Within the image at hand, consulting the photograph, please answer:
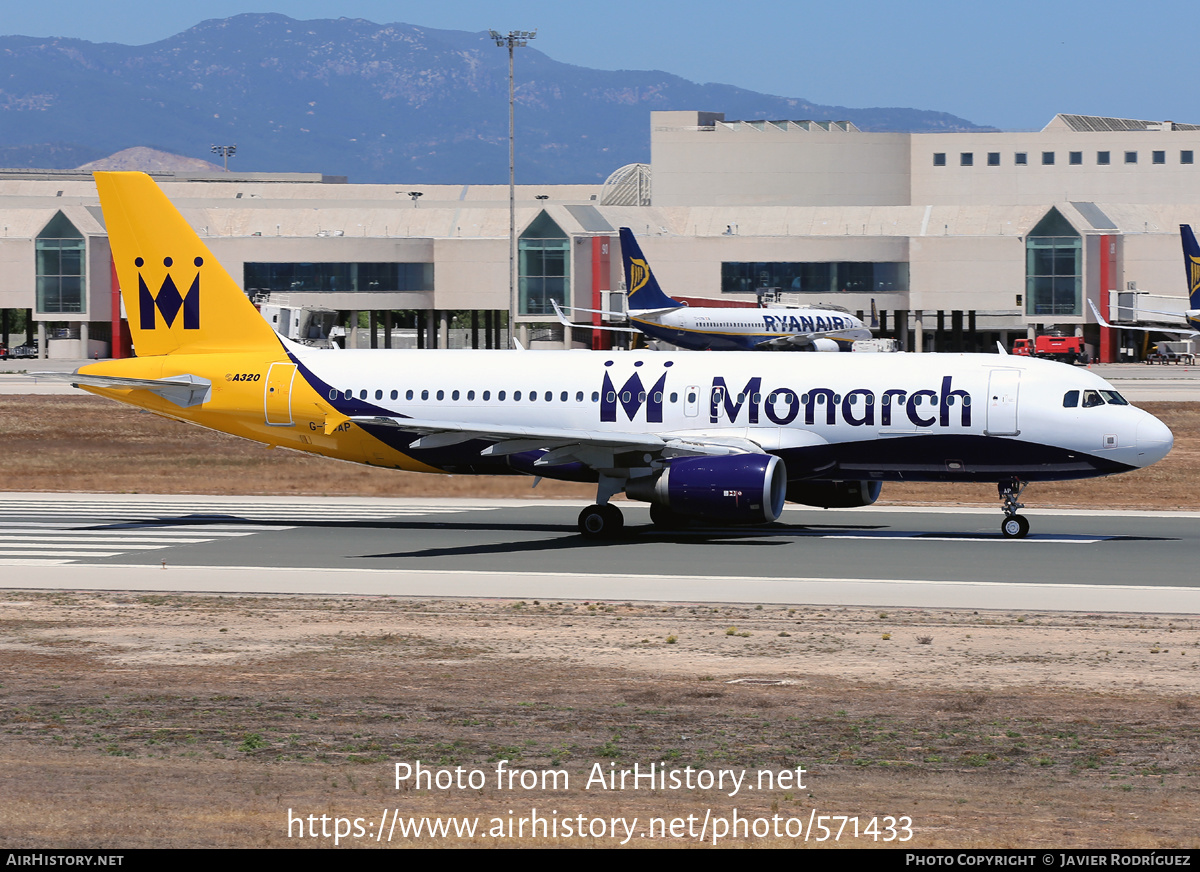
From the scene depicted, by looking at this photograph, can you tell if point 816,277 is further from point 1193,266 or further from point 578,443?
point 578,443

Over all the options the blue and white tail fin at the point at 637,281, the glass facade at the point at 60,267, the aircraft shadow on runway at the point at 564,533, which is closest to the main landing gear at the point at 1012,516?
the aircraft shadow on runway at the point at 564,533

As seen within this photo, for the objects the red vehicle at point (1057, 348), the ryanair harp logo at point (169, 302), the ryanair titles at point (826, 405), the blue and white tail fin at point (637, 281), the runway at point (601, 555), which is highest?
the blue and white tail fin at point (637, 281)

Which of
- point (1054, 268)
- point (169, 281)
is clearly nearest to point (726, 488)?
point (169, 281)

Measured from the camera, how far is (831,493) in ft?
111

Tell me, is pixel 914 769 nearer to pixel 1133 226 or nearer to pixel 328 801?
pixel 328 801

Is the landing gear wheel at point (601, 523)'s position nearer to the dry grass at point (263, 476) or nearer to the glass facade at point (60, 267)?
the dry grass at point (263, 476)

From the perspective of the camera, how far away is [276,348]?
36.1m

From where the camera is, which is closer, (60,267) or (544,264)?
(60,267)

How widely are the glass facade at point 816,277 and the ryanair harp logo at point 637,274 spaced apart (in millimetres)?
30869

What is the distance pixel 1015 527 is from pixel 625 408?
8.71 meters

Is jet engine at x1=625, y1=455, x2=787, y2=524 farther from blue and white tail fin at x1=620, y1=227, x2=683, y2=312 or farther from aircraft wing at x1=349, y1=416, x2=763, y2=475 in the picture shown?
blue and white tail fin at x1=620, y1=227, x2=683, y2=312

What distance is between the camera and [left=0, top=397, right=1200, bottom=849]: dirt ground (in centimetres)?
1184

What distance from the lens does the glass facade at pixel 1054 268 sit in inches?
5561

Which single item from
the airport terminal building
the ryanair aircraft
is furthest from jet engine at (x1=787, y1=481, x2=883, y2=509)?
the airport terminal building
